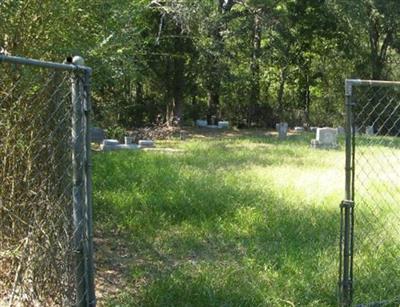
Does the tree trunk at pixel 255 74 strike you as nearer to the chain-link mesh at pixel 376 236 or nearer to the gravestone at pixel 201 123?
the gravestone at pixel 201 123

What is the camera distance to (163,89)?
22844 mm

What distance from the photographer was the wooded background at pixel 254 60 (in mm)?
19938

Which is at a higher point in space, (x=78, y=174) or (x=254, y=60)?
(x=254, y=60)

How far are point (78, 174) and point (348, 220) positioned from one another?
1.86 meters

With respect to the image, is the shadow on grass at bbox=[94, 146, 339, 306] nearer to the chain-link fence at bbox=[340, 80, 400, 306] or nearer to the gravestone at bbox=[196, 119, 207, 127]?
the chain-link fence at bbox=[340, 80, 400, 306]

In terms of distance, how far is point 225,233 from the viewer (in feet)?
20.2

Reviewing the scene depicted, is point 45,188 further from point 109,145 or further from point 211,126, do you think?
point 211,126

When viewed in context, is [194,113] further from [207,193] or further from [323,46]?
[207,193]

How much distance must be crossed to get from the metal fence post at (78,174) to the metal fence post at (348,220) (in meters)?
1.73

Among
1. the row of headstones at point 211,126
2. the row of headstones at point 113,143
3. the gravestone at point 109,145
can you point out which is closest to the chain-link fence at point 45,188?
the row of headstones at point 113,143

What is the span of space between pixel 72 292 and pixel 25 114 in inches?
49.9

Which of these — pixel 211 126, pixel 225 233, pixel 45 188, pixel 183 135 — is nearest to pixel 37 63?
pixel 45 188

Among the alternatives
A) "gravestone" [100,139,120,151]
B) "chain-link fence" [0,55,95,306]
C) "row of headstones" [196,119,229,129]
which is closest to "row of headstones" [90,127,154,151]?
"gravestone" [100,139,120,151]

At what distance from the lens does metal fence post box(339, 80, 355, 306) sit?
12.2 ft
